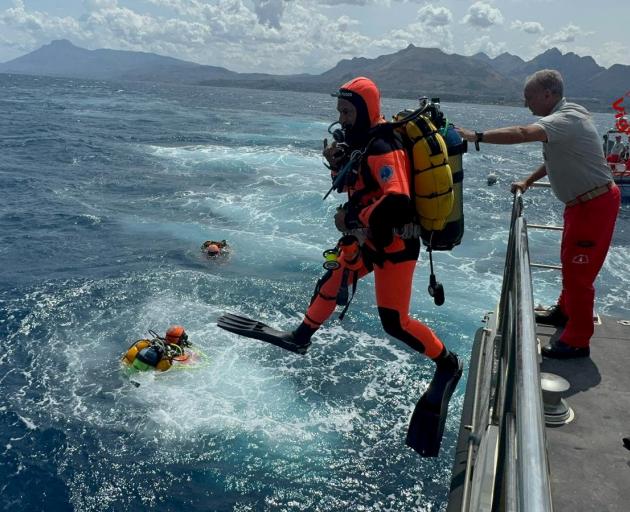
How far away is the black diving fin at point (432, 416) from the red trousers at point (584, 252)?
114cm

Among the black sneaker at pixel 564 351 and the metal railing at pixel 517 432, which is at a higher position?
the metal railing at pixel 517 432

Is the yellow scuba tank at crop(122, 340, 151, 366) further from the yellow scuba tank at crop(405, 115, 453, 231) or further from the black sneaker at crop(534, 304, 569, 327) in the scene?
the yellow scuba tank at crop(405, 115, 453, 231)

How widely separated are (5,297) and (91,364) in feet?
15.6

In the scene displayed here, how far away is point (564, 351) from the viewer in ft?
16.2

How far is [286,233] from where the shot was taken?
21812 millimetres

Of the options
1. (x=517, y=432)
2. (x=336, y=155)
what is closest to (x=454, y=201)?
(x=336, y=155)

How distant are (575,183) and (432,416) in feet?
8.06

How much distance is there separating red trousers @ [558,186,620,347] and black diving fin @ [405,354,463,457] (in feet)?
3.74

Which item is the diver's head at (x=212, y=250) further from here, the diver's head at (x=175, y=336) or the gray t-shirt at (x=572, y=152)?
the gray t-shirt at (x=572, y=152)

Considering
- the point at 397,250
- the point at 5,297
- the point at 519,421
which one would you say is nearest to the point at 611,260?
the point at 397,250

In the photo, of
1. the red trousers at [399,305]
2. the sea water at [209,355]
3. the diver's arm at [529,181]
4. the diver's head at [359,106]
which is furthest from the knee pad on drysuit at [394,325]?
the sea water at [209,355]

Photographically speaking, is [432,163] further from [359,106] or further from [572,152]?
[572,152]

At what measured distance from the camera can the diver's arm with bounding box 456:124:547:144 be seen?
4160 millimetres

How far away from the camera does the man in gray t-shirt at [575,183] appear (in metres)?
4.40
